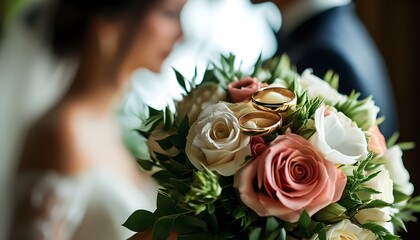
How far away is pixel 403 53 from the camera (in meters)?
1.58

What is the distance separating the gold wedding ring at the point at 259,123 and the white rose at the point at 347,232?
0.27 feet

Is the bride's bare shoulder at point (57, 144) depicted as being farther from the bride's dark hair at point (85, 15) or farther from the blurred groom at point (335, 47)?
the blurred groom at point (335, 47)

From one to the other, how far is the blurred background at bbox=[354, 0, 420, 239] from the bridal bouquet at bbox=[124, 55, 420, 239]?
3.58 ft

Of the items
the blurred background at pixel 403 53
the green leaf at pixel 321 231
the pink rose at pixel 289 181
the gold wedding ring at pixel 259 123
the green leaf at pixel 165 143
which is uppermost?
the green leaf at pixel 165 143

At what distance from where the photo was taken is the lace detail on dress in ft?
4.12

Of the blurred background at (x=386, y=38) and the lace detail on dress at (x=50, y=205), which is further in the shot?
the blurred background at (x=386, y=38)

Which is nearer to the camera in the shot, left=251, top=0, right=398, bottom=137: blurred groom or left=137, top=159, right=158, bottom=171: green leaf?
left=137, top=159, right=158, bottom=171: green leaf

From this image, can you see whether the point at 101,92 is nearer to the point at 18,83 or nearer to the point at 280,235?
the point at 18,83

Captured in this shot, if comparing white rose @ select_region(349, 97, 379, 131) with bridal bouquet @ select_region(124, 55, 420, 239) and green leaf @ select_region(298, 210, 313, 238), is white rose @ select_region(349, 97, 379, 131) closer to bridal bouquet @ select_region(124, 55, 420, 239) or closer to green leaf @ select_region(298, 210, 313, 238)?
bridal bouquet @ select_region(124, 55, 420, 239)

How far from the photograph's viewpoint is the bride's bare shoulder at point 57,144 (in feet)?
4.30

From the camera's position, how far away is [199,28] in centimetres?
161

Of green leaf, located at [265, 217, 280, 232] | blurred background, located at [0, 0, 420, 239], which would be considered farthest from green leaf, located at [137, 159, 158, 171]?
blurred background, located at [0, 0, 420, 239]

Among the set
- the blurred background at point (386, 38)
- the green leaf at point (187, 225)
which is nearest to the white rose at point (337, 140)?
the green leaf at point (187, 225)

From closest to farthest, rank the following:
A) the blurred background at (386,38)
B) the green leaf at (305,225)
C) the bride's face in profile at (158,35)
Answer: the green leaf at (305,225) → the bride's face in profile at (158,35) → the blurred background at (386,38)
